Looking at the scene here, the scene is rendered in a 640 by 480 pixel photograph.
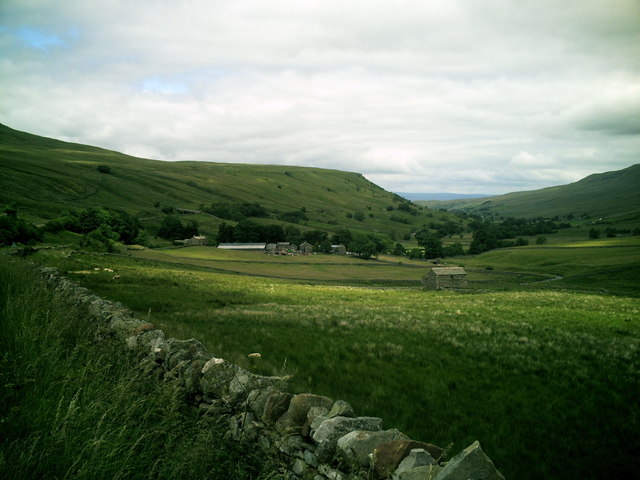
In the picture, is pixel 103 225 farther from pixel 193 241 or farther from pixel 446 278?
pixel 446 278

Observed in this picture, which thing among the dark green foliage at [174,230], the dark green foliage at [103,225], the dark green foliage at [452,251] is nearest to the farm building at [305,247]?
the dark green foliage at [174,230]

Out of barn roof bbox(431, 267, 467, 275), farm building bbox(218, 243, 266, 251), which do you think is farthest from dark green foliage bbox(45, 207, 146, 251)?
barn roof bbox(431, 267, 467, 275)

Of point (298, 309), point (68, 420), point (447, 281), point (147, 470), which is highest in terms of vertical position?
point (68, 420)

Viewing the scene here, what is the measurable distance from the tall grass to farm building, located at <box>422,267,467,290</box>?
2781 inches

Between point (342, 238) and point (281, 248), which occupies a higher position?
point (342, 238)

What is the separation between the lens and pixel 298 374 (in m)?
9.17

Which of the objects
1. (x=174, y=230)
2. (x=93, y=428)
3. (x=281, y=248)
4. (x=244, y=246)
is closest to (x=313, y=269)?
(x=281, y=248)

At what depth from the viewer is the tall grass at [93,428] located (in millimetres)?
4070

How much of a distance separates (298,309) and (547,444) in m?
15.0

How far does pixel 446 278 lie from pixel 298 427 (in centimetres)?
7223

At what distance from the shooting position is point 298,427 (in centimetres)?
533

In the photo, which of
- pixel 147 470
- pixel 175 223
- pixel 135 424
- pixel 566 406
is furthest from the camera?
pixel 175 223

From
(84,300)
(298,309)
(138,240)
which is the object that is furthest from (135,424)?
(138,240)

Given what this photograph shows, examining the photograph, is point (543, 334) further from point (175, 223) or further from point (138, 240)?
point (175, 223)
